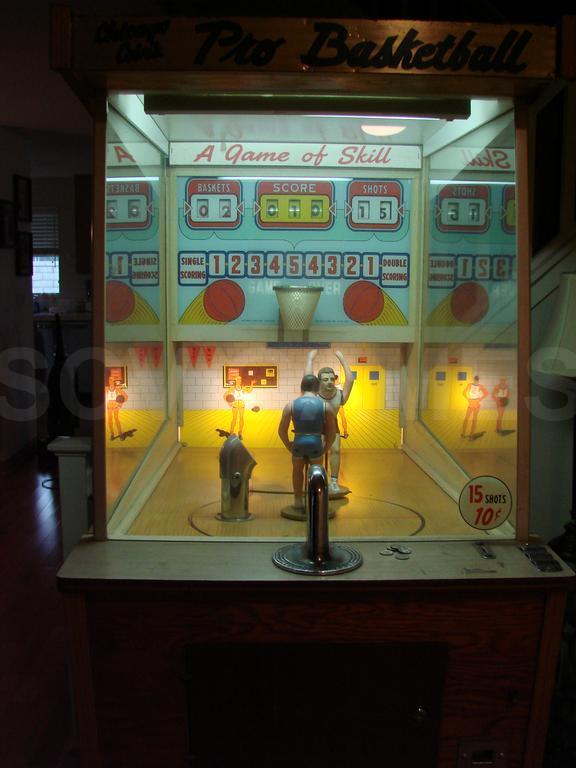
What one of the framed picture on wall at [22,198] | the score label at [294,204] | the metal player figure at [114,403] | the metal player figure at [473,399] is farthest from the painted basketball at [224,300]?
the framed picture on wall at [22,198]

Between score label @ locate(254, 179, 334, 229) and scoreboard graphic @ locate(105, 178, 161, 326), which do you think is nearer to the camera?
scoreboard graphic @ locate(105, 178, 161, 326)

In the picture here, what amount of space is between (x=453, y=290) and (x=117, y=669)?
1.59 m

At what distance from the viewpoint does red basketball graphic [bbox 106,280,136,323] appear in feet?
5.84

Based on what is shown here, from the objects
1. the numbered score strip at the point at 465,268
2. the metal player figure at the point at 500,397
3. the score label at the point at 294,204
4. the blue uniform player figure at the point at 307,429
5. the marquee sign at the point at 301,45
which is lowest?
the blue uniform player figure at the point at 307,429

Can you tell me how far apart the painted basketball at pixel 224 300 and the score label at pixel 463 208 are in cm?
77

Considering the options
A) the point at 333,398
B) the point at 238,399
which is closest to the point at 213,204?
the point at 238,399

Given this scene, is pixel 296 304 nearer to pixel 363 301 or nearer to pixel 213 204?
pixel 363 301

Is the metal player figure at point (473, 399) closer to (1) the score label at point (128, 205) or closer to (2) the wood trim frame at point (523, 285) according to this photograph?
(2) the wood trim frame at point (523, 285)

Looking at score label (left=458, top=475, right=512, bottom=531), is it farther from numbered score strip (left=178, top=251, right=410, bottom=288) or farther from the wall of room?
the wall of room

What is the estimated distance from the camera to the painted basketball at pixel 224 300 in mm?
2725

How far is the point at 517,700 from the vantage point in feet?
5.47

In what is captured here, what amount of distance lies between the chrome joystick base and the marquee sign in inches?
42.7

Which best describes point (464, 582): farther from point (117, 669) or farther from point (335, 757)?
point (117, 669)

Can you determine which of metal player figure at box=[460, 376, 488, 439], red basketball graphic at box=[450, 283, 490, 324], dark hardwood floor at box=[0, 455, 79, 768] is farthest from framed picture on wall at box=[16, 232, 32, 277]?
metal player figure at box=[460, 376, 488, 439]
